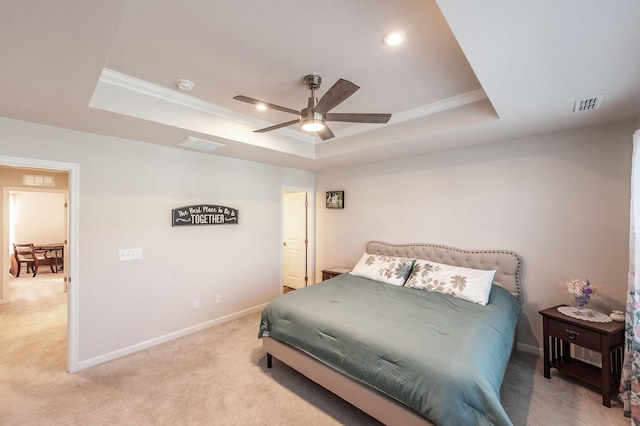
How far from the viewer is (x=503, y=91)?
1.97 m

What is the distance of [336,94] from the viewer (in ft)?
5.87

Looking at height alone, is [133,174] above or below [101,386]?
above

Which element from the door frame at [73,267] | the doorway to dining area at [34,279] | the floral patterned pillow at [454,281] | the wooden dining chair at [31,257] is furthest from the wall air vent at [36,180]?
the floral patterned pillow at [454,281]

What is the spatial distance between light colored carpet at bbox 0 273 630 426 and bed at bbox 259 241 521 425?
226 mm

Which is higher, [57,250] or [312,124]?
[312,124]

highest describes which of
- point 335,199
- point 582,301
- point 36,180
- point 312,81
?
point 312,81

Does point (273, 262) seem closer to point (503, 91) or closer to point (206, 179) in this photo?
point (206, 179)

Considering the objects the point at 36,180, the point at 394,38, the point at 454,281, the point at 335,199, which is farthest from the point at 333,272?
the point at 36,180

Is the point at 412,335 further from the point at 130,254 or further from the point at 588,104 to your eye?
the point at 130,254

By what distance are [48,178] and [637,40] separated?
7.05 metres

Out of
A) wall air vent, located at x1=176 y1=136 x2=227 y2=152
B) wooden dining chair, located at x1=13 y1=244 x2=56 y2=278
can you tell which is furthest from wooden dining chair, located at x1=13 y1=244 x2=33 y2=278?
wall air vent, located at x1=176 y1=136 x2=227 y2=152

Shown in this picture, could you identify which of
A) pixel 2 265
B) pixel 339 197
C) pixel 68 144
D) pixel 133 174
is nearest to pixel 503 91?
pixel 339 197

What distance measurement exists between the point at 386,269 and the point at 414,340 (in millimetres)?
1608

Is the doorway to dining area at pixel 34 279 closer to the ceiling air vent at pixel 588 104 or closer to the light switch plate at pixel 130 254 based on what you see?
the light switch plate at pixel 130 254
